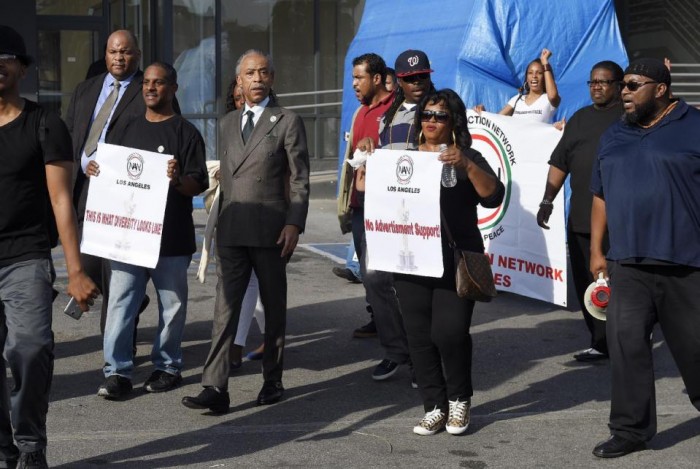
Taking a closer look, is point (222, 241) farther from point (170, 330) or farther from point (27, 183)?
point (27, 183)

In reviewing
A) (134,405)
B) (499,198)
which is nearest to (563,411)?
(499,198)

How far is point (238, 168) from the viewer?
20.7 feet

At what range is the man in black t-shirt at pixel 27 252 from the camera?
15.9ft

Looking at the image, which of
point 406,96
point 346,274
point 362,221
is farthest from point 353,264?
point 406,96

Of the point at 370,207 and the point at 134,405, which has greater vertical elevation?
the point at 370,207

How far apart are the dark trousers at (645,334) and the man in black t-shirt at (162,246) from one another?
244 centimetres

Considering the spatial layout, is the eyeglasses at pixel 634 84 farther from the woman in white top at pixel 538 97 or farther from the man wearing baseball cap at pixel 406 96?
the woman in white top at pixel 538 97

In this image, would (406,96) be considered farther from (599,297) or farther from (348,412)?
(348,412)

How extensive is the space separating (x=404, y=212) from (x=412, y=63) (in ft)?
4.84

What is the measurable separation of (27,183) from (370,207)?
1.80m

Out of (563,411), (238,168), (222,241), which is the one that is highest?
(238,168)

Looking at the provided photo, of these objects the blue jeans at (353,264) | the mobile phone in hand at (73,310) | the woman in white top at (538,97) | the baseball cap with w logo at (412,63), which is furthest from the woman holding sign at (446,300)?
the blue jeans at (353,264)

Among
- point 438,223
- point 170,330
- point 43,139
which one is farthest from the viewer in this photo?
point 170,330

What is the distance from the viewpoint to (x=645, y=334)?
5.53 metres
